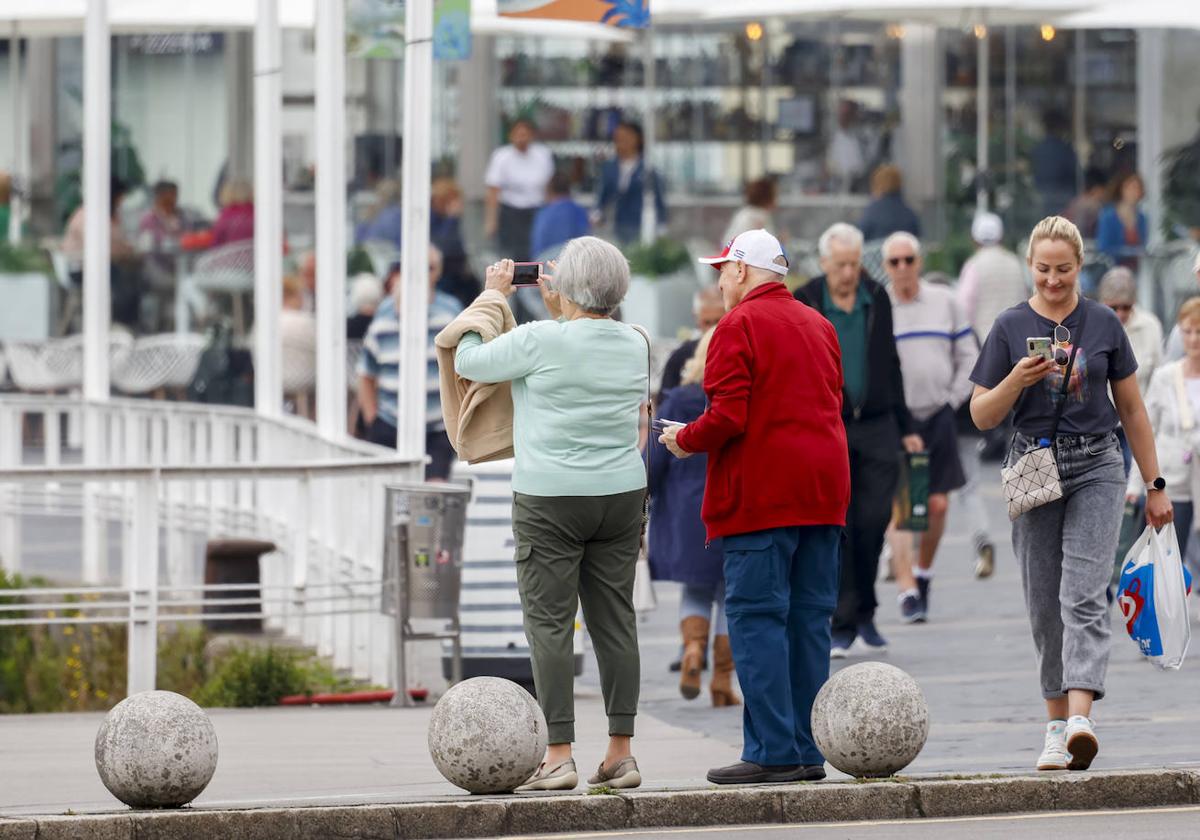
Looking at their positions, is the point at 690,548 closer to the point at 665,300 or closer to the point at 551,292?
the point at 551,292

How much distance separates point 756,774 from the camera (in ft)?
29.4

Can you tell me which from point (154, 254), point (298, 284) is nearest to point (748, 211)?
point (298, 284)

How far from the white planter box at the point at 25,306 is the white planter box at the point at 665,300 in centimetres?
543

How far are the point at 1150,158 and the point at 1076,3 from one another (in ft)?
10.5

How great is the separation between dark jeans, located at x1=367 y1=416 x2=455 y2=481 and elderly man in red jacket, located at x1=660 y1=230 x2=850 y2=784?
732cm

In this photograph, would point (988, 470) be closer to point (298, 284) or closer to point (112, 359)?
point (298, 284)

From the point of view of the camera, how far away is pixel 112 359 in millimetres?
24703

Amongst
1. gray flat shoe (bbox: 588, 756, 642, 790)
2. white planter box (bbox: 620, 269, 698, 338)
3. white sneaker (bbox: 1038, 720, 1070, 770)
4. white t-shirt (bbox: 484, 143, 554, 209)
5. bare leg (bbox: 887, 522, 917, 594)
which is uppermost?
white t-shirt (bbox: 484, 143, 554, 209)

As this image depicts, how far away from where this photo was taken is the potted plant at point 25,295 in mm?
25438

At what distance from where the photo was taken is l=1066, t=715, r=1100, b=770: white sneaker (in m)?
8.99

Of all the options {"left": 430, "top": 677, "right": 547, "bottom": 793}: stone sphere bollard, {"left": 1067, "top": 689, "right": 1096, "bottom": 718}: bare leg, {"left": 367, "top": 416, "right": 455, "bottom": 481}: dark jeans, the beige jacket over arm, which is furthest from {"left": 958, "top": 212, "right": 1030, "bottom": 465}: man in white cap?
{"left": 430, "top": 677, "right": 547, "bottom": 793}: stone sphere bollard

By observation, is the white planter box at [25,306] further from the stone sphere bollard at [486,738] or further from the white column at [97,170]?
the stone sphere bollard at [486,738]

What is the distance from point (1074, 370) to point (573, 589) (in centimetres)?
176

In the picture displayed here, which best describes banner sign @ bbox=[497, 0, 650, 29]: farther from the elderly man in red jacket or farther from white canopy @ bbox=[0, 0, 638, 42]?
white canopy @ bbox=[0, 0, 638, 42]
